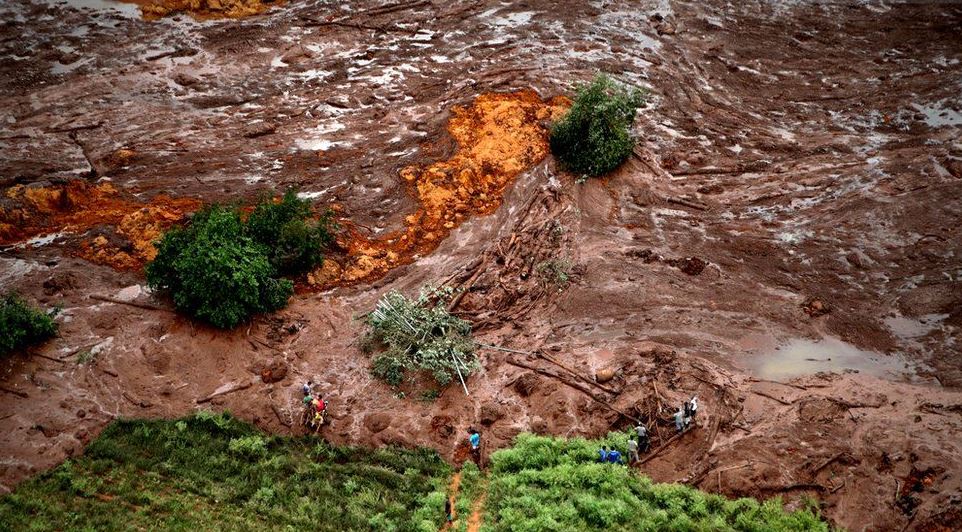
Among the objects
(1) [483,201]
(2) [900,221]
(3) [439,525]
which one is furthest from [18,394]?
(2) [900,221]

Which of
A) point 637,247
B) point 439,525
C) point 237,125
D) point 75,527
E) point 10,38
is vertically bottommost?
point 439,525

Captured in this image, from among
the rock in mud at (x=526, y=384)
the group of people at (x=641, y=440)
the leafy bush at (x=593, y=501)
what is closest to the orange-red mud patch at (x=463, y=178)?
the rock in mud at (x=526, y=384)

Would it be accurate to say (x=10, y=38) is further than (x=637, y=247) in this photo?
Yes

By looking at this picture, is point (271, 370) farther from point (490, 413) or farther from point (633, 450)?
point (633, 450)

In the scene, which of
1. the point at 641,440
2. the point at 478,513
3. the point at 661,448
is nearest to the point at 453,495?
the point at 478,513

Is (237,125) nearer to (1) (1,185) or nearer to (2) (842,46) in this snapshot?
(1) (1,185)

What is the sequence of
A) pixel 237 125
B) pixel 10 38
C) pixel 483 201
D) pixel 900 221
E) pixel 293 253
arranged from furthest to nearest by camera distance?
1. pixel 10 38
2. pixel 237 125
3. pixel 483 201
4. pixel 900 221
5. pixel 293 253
